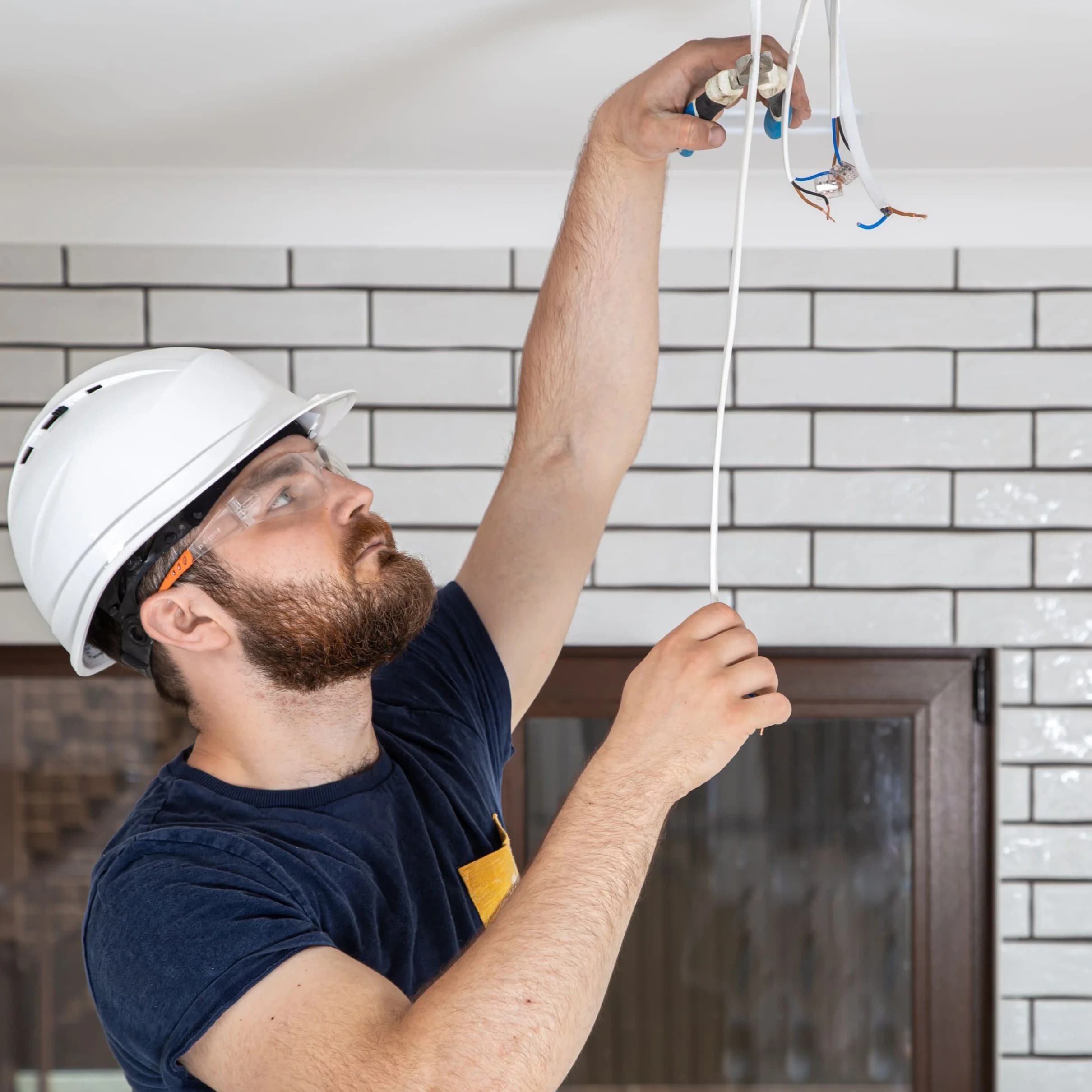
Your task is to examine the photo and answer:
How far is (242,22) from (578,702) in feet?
4.60

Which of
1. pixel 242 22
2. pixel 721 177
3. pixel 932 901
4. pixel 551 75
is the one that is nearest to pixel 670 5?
pixel 551 75

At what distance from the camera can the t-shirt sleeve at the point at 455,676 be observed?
4.67ft

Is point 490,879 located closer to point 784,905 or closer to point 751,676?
point 751,676

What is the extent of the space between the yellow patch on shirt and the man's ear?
0.39m

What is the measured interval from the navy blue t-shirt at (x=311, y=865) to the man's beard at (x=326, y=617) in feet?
0.47

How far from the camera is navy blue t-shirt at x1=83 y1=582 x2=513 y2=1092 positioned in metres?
0.93

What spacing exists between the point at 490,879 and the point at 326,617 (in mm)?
383

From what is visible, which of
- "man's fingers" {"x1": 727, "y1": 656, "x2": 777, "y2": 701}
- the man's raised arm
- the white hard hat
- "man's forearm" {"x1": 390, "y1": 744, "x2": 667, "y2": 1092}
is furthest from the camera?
the man's raised arm

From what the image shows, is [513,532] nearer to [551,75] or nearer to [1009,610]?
[551,75]

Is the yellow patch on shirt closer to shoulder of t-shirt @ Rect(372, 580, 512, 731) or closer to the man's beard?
shoulder of t-shirt @ Rect(372, 580, 512, 731)

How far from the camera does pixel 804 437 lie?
7.20 feet

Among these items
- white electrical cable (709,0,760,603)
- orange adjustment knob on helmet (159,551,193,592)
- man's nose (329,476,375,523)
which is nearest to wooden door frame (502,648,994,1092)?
man's nose (329,476,375,523)

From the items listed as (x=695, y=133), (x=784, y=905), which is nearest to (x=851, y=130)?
(x=695, y=133)

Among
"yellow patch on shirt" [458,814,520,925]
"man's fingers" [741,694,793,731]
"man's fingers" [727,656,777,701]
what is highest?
"man's fingers" [727,656,777,701]
